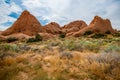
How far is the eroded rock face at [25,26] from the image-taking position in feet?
174

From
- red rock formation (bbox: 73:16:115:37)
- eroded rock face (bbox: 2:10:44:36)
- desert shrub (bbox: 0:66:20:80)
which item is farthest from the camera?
eroded rock face (bbox: 2:10:44:36)

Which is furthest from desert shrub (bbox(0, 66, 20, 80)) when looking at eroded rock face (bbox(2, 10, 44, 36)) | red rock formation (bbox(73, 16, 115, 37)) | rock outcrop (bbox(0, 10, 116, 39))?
eroded rock face (bbox(2, 10, 44, 36))

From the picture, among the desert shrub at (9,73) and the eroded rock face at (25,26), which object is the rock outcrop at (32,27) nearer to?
the eroded rock face at (25,26)

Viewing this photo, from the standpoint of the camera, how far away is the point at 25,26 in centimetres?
5475

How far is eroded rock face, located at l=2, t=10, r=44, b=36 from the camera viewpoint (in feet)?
174

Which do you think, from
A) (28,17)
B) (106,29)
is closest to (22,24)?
(28,17)

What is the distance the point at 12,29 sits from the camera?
53781 millimetres

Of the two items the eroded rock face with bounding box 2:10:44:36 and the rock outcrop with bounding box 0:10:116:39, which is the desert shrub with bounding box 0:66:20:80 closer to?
the rock outcrop with bounding box 0:10:116:39

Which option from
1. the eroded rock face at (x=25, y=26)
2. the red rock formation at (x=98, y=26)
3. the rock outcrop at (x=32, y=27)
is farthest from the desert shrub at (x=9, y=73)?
the eroded rock face at (x=25, y=26)

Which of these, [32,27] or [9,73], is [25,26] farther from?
[9,73]

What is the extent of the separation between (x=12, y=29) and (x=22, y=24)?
449 cm

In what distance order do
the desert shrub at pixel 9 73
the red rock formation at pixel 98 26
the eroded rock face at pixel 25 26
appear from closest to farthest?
the desert shrub at pixel 9 73 < the red rock formation at pixel 98 26 < the eroded rock face at pixel 25 26

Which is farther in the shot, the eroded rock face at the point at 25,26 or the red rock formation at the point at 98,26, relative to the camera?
the eroded rock face at the point at 25,26

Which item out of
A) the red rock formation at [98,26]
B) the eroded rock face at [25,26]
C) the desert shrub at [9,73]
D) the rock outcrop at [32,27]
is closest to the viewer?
the desert shrub at [9,73]
